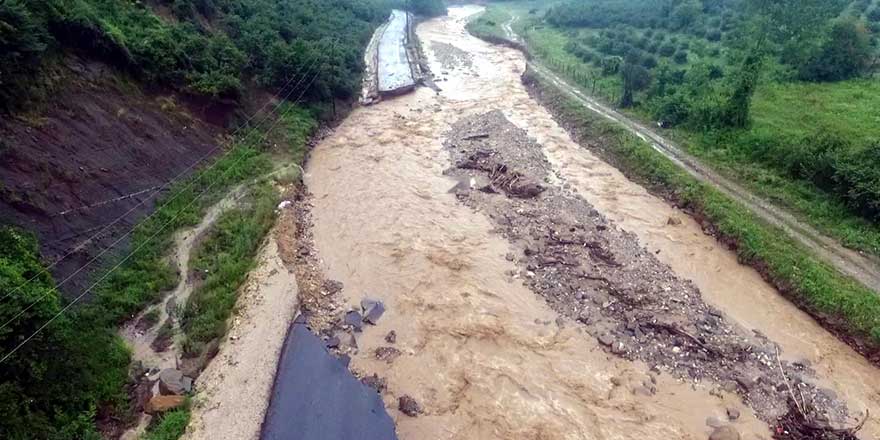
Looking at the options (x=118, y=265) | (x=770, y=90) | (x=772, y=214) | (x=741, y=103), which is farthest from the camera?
(x=770, y=90)

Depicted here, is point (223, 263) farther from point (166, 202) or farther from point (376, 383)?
point (376, 383)

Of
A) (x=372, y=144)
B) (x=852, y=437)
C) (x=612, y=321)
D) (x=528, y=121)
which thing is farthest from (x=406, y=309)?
(x=528, y=121)

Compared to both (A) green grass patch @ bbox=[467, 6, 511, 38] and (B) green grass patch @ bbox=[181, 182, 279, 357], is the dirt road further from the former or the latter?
(A) green grass patch @ bbox=[467, 6, 511, 38]

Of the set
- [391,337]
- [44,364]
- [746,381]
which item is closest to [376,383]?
[391,337]

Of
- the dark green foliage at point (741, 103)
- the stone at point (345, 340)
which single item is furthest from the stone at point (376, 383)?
the dark green foliage at point (741, 103)

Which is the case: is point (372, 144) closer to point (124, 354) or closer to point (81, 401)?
point (124, 354)

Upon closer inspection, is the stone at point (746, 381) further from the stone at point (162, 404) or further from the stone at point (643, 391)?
the stone at point (162, 404)
